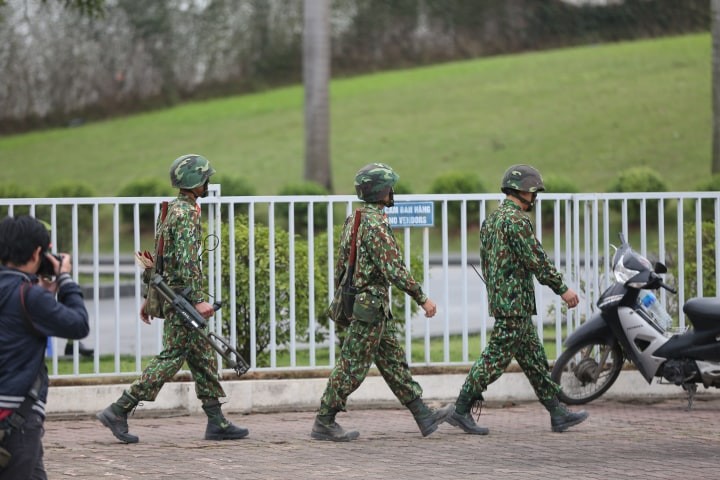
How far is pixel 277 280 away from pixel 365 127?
27375 millimetres

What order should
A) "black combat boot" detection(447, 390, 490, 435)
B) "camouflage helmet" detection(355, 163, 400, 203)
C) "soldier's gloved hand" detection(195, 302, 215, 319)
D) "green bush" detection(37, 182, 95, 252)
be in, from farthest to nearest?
"green bush" detection(37, 182, 95, 252), "black combat boot" detection(447, 390, 490, 435), "camouflage helmet" detection(355, 163, 400, 203), "soldier's gloved hand" detection(195, 302, 215, 319)

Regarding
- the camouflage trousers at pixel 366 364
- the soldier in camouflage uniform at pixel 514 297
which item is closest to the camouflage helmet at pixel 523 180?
the soldier in camouflage uniform at pixel 514 297

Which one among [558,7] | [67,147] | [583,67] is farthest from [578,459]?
[558,7]

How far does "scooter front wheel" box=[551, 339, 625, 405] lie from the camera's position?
879 centimetres

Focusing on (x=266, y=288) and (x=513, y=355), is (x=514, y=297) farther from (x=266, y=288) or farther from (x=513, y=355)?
(x=266, y=288)

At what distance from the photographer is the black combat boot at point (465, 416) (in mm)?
7934

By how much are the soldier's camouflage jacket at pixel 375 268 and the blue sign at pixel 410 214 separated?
4.52ft

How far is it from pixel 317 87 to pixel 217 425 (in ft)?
48.0

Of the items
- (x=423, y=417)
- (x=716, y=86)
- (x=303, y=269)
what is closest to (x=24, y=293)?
(x=423, y=417)

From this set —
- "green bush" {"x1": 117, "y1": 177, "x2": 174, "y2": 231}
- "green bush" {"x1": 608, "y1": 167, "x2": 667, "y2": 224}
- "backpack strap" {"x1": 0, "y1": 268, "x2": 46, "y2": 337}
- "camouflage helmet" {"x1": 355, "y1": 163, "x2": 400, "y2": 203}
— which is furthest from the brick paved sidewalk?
"green bush" {"x1": 117, "y1": 177, "x2": 174, "y2": 231}

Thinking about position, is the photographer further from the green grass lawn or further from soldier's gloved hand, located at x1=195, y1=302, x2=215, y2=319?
the green grass lawn

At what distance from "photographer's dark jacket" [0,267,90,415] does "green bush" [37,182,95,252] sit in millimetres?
5286

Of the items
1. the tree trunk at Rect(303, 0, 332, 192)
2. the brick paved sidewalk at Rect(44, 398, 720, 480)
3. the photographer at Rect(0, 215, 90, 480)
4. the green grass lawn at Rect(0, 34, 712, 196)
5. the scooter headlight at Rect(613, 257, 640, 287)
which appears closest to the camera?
the photographer at Rect(0, 215, 90, 480)

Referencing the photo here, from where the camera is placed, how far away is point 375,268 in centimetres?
752
